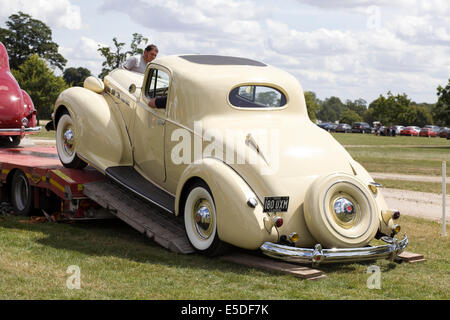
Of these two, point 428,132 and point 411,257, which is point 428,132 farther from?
point 411,257

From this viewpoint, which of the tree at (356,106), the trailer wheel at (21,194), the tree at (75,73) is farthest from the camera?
the tree at (356,106)

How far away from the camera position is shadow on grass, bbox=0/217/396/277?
6746 mm

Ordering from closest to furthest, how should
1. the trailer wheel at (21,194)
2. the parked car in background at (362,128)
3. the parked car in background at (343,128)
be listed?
1. the trailer wheel at (21,194)
2. the parked car in background at (362,128)
3. the parked car in background at (343,128)

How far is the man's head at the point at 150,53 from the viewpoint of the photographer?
33.0 feet

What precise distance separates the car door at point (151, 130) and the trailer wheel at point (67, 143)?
107 centimetres

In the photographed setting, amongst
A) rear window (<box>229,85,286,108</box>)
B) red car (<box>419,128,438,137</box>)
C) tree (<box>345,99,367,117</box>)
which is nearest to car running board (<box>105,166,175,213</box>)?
rear window (<box>229,85,286,108</box>)

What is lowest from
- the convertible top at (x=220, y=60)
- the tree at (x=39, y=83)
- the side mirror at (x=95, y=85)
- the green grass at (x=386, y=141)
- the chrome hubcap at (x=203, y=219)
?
the green grass at (x=386, y=141)

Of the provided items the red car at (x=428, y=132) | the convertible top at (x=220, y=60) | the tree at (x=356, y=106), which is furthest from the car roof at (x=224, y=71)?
the tree at (x=356, y=106)

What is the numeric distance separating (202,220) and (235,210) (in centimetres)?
63

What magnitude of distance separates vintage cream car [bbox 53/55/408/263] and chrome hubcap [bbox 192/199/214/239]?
0.04 feet

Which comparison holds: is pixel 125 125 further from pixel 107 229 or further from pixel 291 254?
pixel 291 254

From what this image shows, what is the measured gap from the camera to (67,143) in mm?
9352
